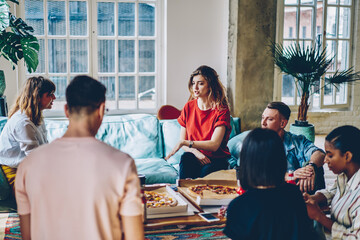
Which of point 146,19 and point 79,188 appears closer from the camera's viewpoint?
point 79,188

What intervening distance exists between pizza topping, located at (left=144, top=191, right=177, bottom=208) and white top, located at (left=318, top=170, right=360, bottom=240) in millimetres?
857

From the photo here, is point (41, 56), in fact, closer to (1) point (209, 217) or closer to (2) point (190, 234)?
(2) point (190, 234)

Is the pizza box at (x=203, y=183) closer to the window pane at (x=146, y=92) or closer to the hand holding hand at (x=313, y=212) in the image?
the hand holding hand at (x=313, y=212)

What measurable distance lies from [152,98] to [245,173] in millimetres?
4356

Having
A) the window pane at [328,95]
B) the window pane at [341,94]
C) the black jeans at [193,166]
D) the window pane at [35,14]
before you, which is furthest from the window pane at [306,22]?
the black jeans at [193,166]

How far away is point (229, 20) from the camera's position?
5.51 meters

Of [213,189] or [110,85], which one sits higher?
[110,85]

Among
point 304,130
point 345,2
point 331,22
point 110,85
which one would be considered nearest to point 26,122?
point 110,85

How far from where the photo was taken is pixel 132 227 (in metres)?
1.42

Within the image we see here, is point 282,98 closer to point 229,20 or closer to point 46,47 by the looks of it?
point 229,20

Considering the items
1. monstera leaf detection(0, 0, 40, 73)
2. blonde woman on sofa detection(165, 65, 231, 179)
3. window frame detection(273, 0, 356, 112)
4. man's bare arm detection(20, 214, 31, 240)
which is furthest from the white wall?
man's bare arm detection(20, 214, 31, 240)

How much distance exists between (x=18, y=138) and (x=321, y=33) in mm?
5188

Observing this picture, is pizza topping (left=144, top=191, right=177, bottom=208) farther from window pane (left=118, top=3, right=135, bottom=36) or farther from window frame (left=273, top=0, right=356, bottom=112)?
window frame (left=273, top=0, right=356, bottom=112)

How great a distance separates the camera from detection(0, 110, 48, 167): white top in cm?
318
